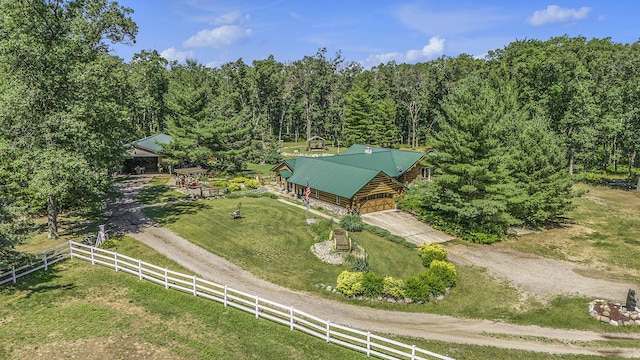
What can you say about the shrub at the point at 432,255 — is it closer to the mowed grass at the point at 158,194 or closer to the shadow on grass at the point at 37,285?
the shadow on grass at the point at 37,285

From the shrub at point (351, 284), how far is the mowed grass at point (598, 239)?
1749 cm

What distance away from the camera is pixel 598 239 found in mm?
35188

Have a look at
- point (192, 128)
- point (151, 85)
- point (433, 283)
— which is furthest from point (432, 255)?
point (151, 85)

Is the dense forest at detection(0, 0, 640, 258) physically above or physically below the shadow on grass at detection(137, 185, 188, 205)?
above

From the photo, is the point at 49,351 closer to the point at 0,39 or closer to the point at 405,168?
the point at 0,39

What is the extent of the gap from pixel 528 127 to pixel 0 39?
43295mm

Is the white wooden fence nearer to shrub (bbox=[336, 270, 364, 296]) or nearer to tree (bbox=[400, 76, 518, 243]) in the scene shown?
shrub (bbox=[336, 270, 364, 296])

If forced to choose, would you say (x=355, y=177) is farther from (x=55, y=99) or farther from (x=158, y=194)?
(x=55, y=99)

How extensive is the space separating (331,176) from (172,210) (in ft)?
56.2

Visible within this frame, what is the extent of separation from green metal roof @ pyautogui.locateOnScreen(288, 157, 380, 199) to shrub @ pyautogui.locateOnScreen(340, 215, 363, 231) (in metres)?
3.71

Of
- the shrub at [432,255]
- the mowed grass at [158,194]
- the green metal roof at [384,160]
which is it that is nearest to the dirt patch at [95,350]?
the shrub at [432,255]

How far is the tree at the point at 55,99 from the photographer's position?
913 inches

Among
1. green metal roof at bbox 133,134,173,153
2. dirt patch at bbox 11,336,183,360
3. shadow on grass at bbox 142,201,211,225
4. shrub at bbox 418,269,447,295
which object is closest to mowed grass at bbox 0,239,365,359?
dirt patch at bbox 11,336,183,360

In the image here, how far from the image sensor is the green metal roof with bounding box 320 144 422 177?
48125 mm
